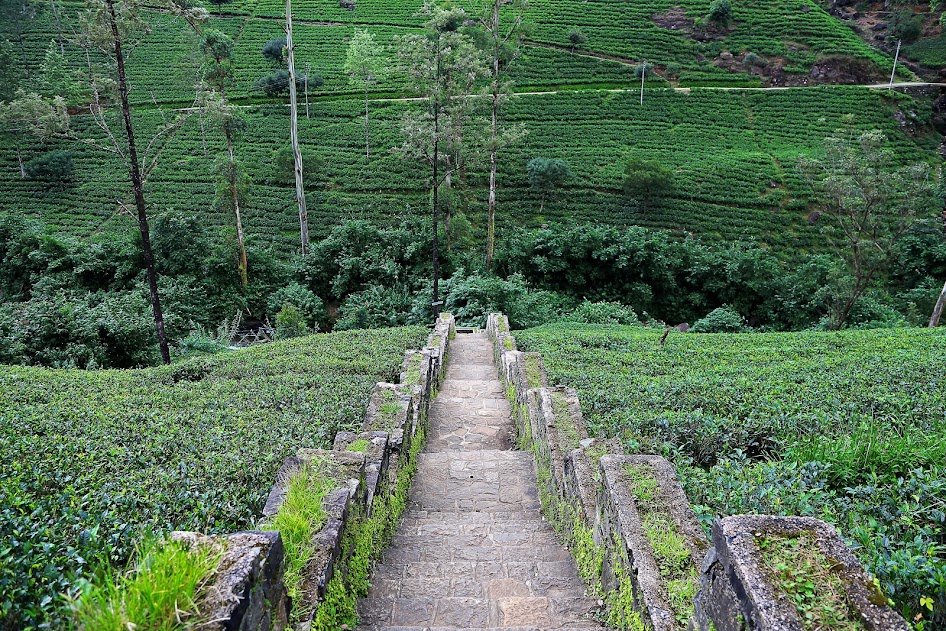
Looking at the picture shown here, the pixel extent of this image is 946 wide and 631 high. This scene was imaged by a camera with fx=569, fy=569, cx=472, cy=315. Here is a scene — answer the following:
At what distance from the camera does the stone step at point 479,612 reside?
3.71m

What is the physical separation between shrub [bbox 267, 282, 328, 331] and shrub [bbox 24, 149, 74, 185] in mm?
20577

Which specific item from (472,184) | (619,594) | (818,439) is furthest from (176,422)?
(472,184)

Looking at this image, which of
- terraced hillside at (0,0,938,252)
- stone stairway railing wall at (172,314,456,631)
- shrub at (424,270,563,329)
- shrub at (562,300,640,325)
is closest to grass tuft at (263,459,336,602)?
stone stairway railing wall at (172,314,456,631)

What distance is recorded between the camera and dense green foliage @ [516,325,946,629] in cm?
321

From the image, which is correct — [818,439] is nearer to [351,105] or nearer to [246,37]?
[351,105]

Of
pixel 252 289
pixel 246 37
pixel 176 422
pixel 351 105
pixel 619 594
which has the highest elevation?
pixel 246 37

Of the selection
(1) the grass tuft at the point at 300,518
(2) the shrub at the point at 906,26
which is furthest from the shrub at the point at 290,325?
(2) the shrub at the point at 906,26

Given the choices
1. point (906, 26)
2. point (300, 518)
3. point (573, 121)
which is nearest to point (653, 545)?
point (300, 518)

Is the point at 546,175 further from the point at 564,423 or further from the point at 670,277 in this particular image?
the point at 564,423

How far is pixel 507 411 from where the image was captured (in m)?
8.64

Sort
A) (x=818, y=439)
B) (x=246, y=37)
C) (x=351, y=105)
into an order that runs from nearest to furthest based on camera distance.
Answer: (x=818, y=439) < (x=351, y=105) < (x=246, y=37)

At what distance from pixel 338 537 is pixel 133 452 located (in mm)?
2552

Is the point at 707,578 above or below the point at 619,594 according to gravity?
above

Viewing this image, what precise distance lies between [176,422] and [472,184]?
2889cm
